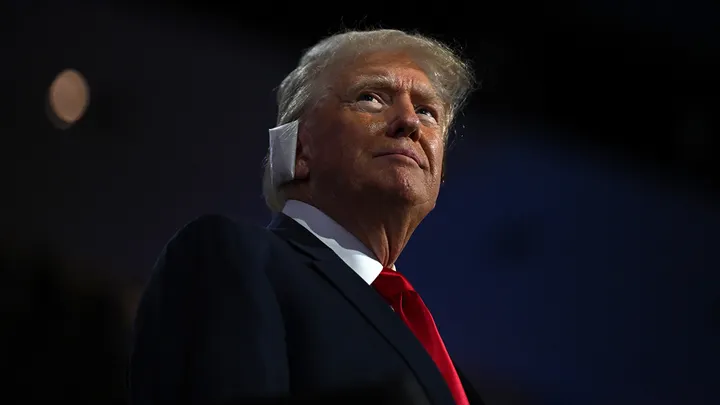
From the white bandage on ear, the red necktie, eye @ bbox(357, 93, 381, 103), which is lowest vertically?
the red necktie

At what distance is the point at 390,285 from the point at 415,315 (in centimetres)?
6

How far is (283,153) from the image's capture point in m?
1.51

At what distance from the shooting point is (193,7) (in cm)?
196

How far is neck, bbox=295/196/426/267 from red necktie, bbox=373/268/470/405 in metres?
0.05

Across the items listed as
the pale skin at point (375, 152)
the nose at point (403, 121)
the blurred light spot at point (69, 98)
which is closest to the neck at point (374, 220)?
the pale skin at point (375, 152)

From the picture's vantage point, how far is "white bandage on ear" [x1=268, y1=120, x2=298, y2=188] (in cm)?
149

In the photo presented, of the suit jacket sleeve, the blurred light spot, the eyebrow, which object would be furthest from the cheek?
the blurred light spot

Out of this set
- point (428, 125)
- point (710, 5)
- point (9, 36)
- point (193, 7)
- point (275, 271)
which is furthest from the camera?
point (710, 5)

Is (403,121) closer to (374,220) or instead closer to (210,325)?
(374,220)

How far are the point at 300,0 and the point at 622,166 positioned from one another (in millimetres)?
921

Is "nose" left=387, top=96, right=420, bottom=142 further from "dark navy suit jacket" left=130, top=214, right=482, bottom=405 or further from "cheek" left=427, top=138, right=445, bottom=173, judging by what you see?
"dark navy suit jacket" left=130, top=214, right=482, bottom=405

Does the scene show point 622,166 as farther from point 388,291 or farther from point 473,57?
point 388,291

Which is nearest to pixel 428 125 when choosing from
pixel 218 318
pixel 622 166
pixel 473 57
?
pixel 218 318

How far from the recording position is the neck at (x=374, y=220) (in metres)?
1.41
